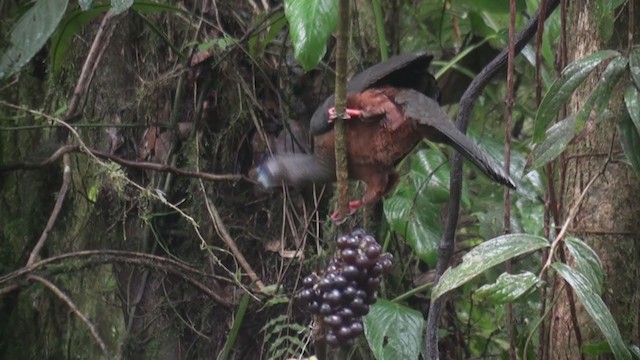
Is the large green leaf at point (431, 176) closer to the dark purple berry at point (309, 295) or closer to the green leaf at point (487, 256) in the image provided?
the green leaf at point (487, 256)

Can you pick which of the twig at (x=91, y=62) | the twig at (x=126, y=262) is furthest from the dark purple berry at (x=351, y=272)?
the twig at (x=91, y=62)

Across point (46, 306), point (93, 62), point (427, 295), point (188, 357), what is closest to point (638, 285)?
point (427, 295)

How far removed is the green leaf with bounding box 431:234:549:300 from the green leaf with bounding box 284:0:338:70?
0.51 m

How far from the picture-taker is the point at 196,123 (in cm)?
216

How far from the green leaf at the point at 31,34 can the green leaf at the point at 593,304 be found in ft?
4.03

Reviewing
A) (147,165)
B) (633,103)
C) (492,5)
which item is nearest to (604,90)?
(633,103)

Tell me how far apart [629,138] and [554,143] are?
127 mm

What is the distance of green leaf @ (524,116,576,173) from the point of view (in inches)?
56.1

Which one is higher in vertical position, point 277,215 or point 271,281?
point 277,215

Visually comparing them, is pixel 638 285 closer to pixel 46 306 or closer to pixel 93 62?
pixel 93 62

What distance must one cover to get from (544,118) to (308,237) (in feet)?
2.81

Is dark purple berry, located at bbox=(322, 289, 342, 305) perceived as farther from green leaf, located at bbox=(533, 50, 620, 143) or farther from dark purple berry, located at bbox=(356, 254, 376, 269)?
green leaf, located at bbox=(533, 50, 620, 143)

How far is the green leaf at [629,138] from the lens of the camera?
1.42m

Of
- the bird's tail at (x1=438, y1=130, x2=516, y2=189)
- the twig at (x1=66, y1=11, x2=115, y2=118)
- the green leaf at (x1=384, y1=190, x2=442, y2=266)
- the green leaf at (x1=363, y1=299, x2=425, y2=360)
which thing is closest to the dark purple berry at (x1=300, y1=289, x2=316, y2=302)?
the bird's tail at (x1=438, y1=130, x2=516, y2=189)
